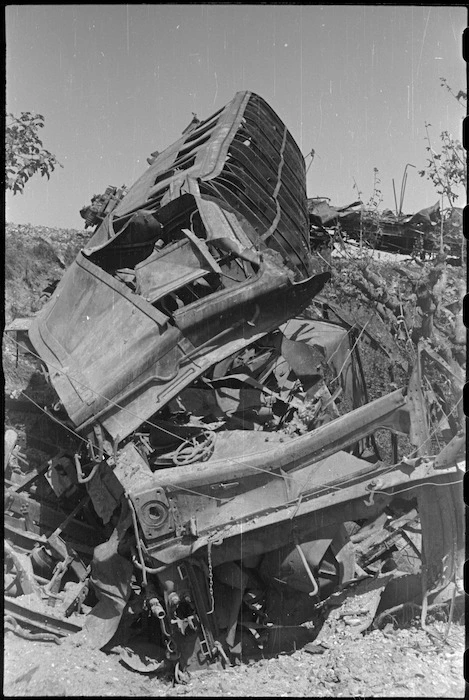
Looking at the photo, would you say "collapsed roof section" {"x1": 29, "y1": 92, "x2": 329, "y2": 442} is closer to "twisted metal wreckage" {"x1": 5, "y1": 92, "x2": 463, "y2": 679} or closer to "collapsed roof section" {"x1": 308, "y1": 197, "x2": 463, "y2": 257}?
"twisted metal wreckage" {"x1": 5, "y1": 92, "x2": 463, "y2": 679}

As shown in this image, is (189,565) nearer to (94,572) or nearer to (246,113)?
(94,572)

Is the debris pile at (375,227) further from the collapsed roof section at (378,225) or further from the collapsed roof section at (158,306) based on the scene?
the collapsed roof section at (158,306)

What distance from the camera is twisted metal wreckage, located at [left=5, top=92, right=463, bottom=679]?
4836 millimetres

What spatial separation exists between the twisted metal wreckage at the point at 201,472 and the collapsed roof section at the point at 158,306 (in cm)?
1

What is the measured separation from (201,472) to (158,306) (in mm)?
1568

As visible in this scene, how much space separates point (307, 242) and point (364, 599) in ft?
19.6

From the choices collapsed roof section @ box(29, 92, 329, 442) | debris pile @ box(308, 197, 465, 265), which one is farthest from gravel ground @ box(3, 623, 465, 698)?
debris pile @ box(308, 197, 465, 265)

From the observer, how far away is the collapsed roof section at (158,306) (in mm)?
5367

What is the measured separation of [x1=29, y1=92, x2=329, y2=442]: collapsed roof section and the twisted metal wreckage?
15 millimetres

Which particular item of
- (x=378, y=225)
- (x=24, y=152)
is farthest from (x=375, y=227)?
(x=24, y=152)

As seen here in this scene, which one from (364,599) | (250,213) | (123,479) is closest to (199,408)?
(123,479)

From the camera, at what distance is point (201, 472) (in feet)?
16.2

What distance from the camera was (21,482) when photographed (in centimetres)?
653

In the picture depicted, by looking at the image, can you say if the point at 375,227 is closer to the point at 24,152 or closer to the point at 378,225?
the point at 378,225
